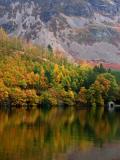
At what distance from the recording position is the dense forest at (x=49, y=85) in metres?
148

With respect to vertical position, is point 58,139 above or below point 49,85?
below

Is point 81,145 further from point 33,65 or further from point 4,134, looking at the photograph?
point 33,65

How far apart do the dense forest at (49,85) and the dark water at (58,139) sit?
48.5m

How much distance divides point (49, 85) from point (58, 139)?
9271 cm

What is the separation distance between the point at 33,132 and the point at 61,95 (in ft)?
266

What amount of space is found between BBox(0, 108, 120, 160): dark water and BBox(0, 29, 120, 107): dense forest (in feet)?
159

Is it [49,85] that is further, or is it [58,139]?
[49,85]

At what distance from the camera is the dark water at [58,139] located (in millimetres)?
58031

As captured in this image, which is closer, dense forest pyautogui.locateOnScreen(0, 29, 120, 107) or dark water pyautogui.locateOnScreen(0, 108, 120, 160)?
dark water pyautogui.locateOnScreen(0, 108, 120, 160)

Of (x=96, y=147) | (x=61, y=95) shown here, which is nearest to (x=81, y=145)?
(x=96, y=147)

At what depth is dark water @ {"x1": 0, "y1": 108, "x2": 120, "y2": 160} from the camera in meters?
58.0

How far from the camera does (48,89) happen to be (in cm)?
16062

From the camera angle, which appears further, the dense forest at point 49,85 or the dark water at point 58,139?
the dense forest at point 49,85

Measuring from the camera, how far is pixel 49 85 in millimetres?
163625
